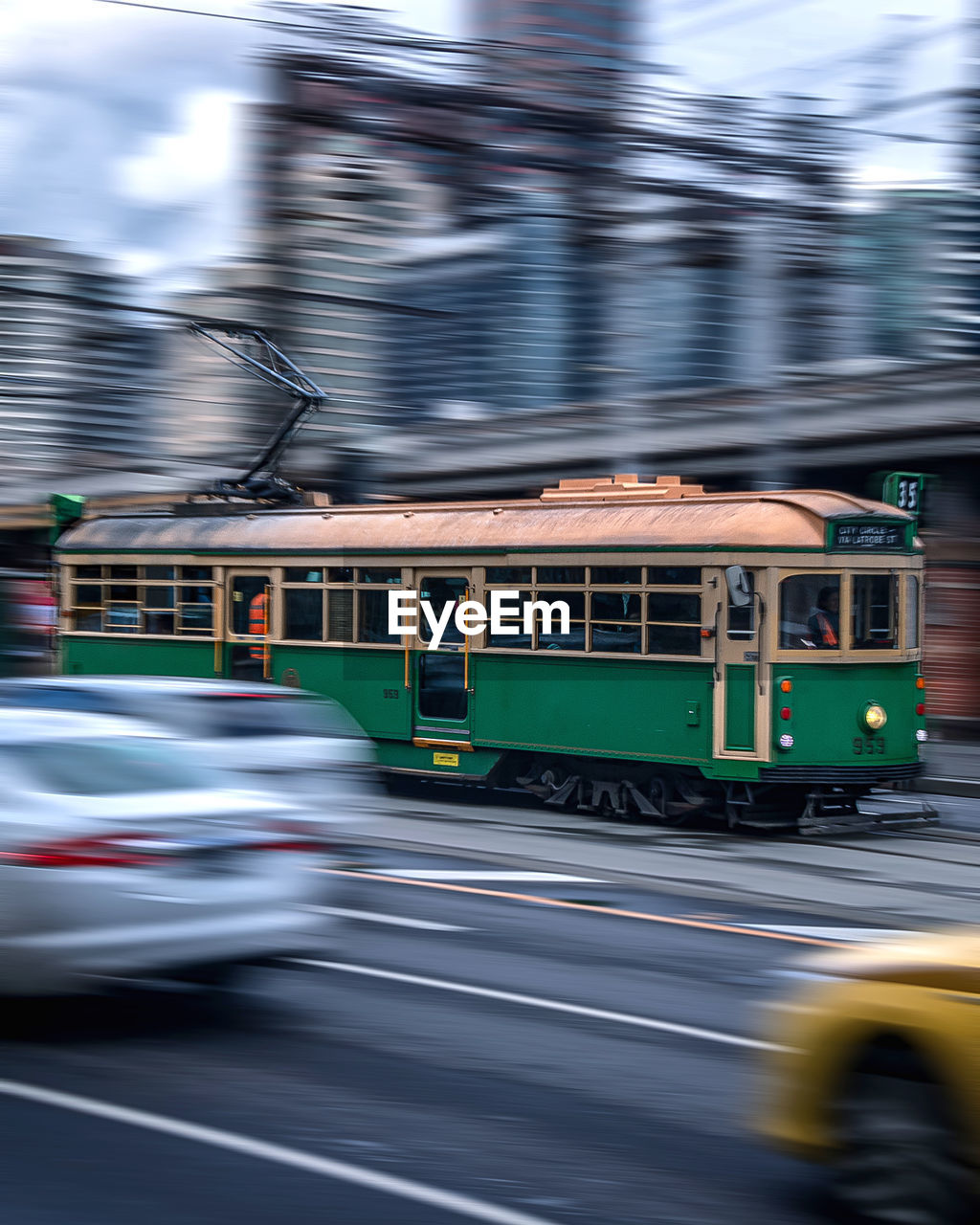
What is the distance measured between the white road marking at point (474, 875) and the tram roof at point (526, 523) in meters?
3.48

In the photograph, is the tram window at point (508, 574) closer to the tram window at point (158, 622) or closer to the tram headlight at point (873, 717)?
the tram headlight at point (873, 717)

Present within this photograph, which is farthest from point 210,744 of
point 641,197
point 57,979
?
point 641,197

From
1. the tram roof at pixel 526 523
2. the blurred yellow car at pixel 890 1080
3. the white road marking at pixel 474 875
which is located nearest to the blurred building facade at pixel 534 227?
the tram roof at pixel 526 523

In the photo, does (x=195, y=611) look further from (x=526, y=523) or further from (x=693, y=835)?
(x=693, y=835)

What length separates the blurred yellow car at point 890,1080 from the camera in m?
3.97

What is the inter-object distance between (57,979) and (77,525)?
14557mm

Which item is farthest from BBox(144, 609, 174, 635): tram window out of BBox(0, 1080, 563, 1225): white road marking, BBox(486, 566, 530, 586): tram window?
BBox(0, 1080, 563, 1225): white road marking

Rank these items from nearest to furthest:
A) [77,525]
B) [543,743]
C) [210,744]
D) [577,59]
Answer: [210,744] < [543,743] < [77,525] < [577,59]

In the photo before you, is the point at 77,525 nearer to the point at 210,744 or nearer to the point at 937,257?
the point at 210,744

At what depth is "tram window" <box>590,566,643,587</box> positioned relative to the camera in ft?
45.2

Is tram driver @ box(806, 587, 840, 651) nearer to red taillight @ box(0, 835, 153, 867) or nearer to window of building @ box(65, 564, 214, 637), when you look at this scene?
window of building @ box(65, 564, 214, 637)

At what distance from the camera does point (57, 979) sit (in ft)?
19.8

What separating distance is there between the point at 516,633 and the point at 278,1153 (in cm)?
992

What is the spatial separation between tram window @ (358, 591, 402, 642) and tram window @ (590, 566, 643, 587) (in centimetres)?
258
